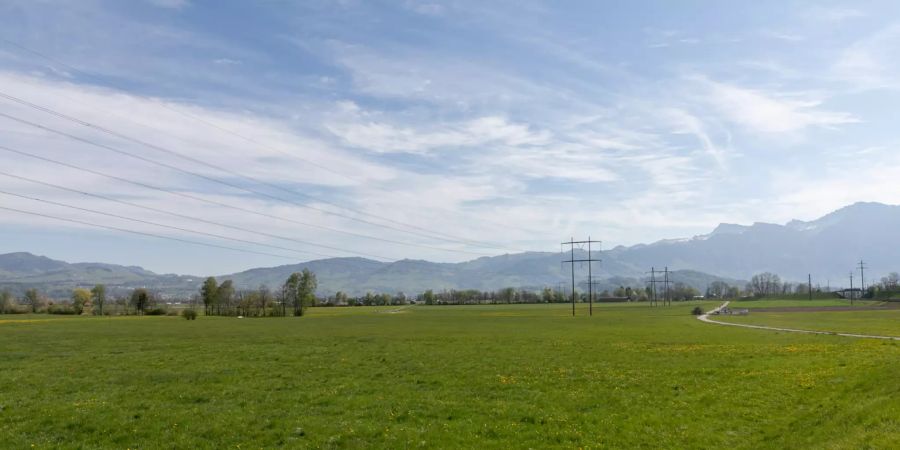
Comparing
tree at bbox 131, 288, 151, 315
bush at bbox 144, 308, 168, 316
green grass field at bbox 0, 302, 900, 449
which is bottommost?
bush at bbox 144, 308, 168, 316

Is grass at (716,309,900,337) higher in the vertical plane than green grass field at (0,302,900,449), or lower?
lower

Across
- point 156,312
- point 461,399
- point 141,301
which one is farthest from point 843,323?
point 141,301

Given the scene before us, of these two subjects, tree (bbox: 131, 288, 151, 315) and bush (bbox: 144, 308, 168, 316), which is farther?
tree (bbox: 131, 288, 151, 315)

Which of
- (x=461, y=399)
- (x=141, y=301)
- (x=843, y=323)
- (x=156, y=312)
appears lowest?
(x=156, y=312)


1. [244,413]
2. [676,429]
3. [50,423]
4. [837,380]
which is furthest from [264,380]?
[837,380]

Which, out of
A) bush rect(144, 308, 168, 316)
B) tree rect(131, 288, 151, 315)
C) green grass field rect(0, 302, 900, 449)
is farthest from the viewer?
tree rect(131, 288, 151, 315)

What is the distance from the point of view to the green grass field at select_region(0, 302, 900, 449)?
73.4 feet

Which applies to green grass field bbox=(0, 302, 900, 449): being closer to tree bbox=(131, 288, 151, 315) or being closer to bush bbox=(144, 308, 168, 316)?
bush bbox=(144, 308, 168, 316)

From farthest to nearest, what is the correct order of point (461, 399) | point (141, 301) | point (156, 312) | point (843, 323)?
point (141, 301)
point (156, 312)
point (843, 323)
point (461, 399)

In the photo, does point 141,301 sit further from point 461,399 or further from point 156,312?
point 461,399

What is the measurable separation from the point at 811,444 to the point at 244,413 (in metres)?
23.2

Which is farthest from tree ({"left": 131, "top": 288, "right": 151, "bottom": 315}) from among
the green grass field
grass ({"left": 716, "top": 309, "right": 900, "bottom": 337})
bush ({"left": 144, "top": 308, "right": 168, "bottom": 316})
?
grass ({"left": 716, "top": 309, "right": 900, "bottom": 337})

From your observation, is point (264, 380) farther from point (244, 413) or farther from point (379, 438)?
point (379, 438)

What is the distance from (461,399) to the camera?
29906 mm
